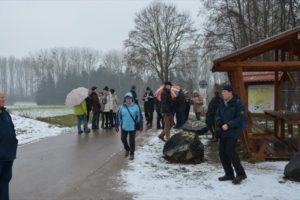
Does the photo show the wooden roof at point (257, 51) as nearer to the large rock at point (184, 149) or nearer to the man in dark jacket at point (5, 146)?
the large rock at point (184, 149)

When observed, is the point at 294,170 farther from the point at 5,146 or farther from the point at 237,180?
the point at 5,146

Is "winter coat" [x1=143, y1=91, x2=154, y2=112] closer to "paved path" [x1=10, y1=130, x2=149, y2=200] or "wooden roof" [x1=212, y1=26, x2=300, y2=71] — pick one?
"paved path" [x1=10, y1=130, x2=149, y2=200]

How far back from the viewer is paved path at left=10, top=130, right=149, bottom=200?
24.8 feet

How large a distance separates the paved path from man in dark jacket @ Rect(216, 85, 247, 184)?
207cm

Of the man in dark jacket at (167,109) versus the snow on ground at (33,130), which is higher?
the man in dark jacket at (167,109)

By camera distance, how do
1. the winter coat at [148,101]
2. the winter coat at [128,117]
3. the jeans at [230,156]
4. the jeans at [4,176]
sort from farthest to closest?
the winter coat at [148,101] → the winter coat at [128,117] → the jeans at [230,156] → the jeans at [4,176]

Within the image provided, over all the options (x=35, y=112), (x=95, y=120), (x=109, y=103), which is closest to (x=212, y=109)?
(x=109, y=103)

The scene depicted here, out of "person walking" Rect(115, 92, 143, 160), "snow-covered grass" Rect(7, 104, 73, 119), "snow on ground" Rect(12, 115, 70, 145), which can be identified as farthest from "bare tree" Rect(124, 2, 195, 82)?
"person walking" Rect(115, 92, 143, 160)

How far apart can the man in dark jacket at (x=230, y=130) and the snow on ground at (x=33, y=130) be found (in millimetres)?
8389

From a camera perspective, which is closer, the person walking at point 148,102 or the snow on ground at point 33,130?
the snow on ground at point 33,130

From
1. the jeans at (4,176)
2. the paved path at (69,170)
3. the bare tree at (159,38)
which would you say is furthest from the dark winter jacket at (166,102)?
the bare tree at (159,38)

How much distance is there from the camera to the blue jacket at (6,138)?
6.27 m

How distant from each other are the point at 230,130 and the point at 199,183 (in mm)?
1132

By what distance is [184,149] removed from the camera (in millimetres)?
9930
